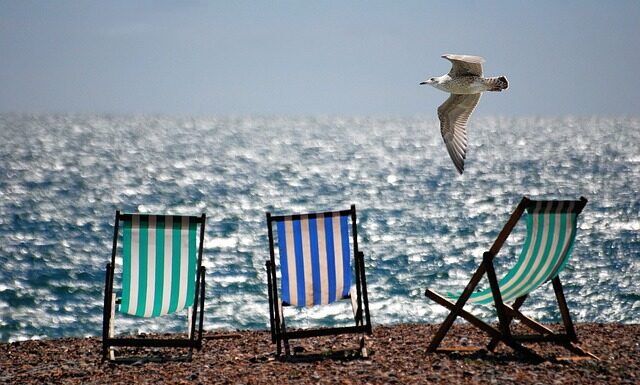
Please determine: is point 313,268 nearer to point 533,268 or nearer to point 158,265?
point 158,265

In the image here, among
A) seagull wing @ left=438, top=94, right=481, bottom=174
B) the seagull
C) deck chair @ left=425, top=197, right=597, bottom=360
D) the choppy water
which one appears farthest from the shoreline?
the choppy water

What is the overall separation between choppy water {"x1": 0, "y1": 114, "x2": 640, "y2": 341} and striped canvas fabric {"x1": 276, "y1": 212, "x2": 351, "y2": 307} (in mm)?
7443

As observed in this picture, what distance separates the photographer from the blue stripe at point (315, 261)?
18.7 feet

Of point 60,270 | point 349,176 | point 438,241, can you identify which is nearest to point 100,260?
point 60,270

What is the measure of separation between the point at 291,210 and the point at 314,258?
25120 mm

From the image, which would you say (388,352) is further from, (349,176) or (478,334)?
(349,176)

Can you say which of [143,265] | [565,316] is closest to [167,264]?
[143,265]

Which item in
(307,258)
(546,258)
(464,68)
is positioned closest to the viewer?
(546,258)

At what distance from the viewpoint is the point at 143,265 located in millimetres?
5859

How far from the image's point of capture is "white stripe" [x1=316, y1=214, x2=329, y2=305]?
5.71 metres

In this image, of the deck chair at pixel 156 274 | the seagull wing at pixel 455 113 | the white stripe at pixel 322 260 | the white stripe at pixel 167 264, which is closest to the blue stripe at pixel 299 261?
the white stripe at pixel 322 260

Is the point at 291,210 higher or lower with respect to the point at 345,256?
lower

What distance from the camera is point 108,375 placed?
211 inches

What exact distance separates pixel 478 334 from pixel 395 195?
31.3 m
